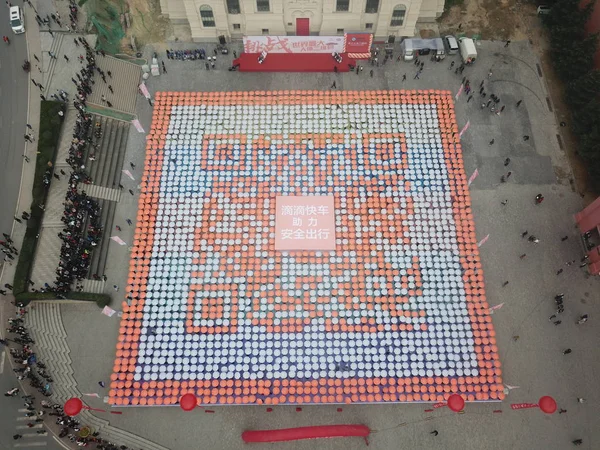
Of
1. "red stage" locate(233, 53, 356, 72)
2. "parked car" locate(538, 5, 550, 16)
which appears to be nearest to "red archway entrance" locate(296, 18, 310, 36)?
"red stage" locate(233, 53, 356, 72)

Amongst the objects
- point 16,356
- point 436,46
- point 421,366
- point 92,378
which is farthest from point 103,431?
point 436,46

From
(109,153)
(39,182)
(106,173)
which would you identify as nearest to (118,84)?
(109,153)

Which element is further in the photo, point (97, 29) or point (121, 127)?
point (97, 29)

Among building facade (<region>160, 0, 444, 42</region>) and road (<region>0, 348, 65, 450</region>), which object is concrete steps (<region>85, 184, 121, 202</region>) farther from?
building facade (<region>160, 0, 444, 42</region>)

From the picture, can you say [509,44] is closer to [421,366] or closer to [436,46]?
[436,46]

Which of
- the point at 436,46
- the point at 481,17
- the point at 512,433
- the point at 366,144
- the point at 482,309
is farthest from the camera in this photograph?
the point at 481,17

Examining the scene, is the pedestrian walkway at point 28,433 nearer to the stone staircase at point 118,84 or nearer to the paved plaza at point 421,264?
the paved plaza at point 421,264

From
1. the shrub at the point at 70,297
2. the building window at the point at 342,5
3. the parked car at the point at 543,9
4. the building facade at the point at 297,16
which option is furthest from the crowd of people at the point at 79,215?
the parked car at the point at 543,9
